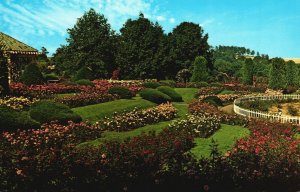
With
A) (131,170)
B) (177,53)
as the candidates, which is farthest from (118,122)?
(177,53)

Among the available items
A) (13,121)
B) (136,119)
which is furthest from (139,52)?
(13,121)

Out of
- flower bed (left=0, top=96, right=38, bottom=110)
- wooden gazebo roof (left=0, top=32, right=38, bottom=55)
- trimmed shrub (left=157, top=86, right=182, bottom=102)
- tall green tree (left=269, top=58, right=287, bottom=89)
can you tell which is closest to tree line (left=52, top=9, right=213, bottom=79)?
wooden gazebo roof (left=0, top=32, right=38, bottom=55)

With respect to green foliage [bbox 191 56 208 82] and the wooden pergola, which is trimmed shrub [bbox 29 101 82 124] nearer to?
the wooden pergola

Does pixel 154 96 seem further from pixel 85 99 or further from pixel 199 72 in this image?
pixel 199 72

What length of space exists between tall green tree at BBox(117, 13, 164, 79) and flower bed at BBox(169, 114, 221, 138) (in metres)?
36.2

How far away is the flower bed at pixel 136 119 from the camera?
21.0 m

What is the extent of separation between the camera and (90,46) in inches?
2249

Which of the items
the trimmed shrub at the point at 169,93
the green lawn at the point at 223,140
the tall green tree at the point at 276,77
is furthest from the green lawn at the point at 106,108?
the tall green tree at the point at 276,77

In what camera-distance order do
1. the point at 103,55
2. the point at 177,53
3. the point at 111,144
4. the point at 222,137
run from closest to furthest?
the point at 111,144 → the point at 222,137 → the point at 103,55 → the point at 177,53

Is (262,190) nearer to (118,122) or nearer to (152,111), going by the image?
(118,122)

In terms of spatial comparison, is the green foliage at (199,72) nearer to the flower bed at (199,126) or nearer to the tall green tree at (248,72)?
the tall green tree at (248,72)

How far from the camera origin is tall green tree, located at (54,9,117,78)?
2207 inches

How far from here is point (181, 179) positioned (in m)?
9.66

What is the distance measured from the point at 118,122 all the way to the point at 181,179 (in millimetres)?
11985
